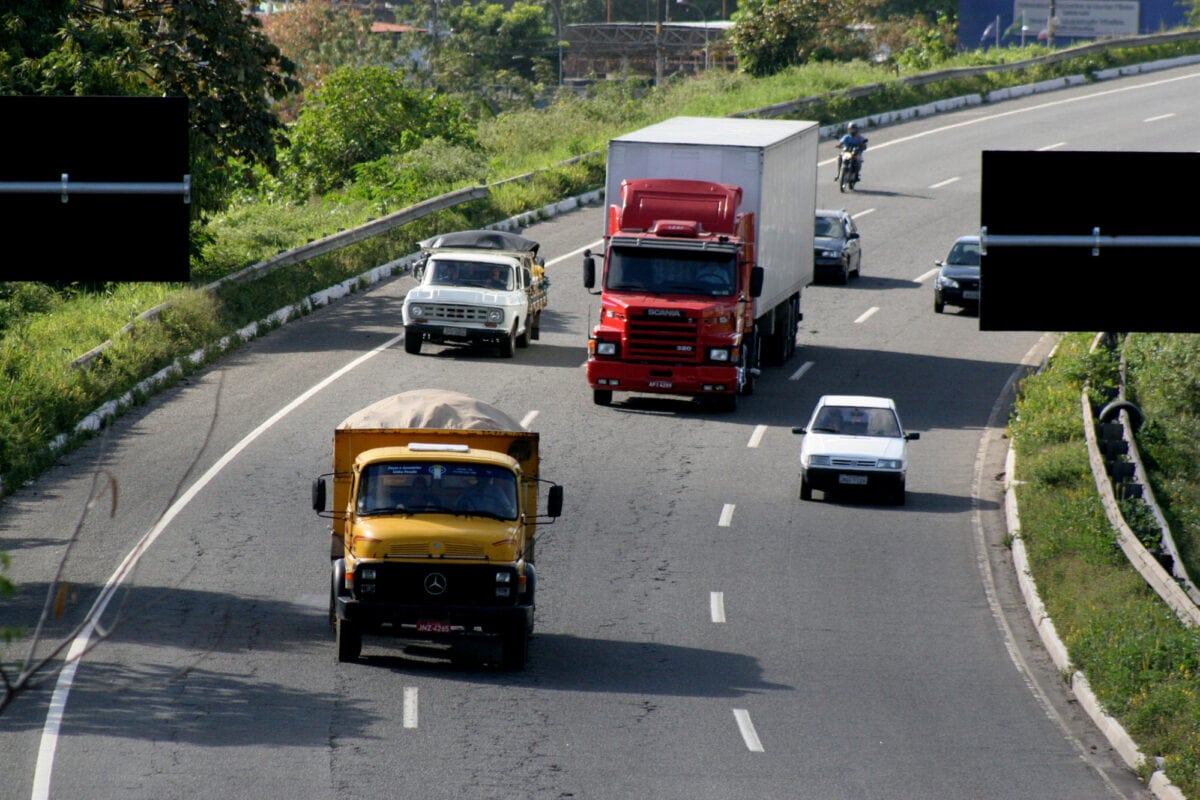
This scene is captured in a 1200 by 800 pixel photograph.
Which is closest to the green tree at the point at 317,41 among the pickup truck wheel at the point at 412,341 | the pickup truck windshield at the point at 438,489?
the pickup truck wheel at the point at 412,341

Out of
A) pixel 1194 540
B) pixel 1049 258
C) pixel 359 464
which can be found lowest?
pixel 1194 540

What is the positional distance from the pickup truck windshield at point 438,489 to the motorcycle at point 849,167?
36964 mm

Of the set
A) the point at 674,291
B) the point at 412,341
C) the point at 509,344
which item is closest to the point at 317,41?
the point at 412,341

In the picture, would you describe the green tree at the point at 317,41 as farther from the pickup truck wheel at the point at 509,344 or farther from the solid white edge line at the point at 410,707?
the solid white edge line at the point at 410,707

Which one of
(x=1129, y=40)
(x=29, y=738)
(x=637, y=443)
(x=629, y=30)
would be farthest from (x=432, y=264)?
(x=629, y=30)

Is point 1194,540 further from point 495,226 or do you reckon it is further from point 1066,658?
point 495,226

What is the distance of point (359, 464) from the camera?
1973cm

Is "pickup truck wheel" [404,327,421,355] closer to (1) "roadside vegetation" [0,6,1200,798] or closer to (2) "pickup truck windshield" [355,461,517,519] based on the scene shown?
(1) "roadside vegetation" [0,6,1200,798]

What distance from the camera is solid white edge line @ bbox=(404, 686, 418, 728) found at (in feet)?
57.3

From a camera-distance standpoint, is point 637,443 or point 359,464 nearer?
point 359,464

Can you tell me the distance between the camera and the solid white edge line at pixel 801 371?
121 feet

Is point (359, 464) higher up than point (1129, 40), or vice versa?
point (1129, 40)

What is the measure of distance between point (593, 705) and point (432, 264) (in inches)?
777

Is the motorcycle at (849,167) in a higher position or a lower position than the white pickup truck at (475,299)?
higher
